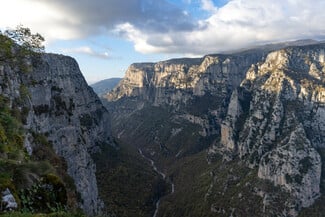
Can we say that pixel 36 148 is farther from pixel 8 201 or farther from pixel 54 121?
pixel 54 121

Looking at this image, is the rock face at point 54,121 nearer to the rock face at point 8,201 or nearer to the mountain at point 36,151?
the mountain at point 36,151

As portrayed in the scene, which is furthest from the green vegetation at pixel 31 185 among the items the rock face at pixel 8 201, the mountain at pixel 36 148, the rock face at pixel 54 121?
the rock face at pixel 54 121

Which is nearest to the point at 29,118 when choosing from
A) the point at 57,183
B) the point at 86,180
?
the point at 86,180

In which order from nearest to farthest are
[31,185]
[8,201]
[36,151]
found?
[8,201] < [31,185] < [36,151]

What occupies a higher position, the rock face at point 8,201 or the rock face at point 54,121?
the rock face at point 8,201

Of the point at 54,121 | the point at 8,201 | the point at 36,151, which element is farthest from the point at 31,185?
the point at 54,121

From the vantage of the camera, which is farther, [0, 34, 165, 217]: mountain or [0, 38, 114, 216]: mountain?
[0, 38, 114, 216]: mountain

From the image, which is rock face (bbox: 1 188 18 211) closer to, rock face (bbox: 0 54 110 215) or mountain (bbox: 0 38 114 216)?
mountain (bbox: 0 38 114 216)

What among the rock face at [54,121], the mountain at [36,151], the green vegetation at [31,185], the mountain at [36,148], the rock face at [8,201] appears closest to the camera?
the rock face at [8,201]

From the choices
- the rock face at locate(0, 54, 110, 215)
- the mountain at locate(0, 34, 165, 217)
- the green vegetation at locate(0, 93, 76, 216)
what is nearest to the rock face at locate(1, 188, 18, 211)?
the mountain at locate(0, 34, 165, 217)

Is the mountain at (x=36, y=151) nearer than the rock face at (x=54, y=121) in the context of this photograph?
Yes

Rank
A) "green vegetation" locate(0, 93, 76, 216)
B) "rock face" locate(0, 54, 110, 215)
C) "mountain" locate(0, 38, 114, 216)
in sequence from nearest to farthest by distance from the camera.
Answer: "green vegetation" locate(0, 93, 76, 216)
"mountain" locate(0, 38, 114, 216)
"rock face" locate(0, 54, 110, 215)
